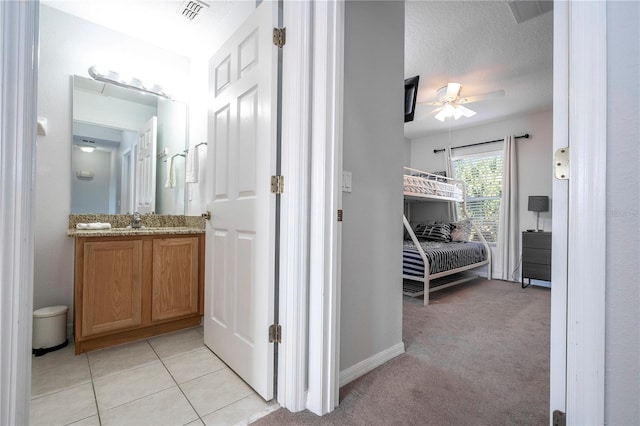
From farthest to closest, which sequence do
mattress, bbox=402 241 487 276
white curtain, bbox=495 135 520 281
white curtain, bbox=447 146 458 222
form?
white curtain, bbox=447 146 458 222 < white curtain, bbox=495 135 520 281 < mattress, bbox=402 241 487 276

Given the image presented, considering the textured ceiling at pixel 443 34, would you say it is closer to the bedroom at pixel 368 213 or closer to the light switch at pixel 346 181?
the bedroom at pixel 368 213

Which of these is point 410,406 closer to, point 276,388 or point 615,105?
point 276,388

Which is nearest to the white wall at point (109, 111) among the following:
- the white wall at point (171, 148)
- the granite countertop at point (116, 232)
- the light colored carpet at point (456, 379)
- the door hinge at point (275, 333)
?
the white wall at point (171, 148)

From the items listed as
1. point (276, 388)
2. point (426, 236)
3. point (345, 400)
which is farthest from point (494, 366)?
point (426, 236)

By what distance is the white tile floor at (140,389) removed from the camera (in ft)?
4.33

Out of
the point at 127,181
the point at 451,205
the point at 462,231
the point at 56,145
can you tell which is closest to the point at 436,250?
the point at 462,231

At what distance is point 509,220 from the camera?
4613 millimetres

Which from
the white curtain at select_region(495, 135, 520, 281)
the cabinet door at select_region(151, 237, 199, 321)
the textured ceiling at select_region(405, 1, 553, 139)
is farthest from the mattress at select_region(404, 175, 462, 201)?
the cabinet door at select_region(151, 237, 199, 321)

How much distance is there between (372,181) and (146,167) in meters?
2.16

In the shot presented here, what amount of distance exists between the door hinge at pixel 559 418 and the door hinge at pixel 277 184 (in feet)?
4.05

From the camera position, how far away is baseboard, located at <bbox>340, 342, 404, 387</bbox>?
5.26ft

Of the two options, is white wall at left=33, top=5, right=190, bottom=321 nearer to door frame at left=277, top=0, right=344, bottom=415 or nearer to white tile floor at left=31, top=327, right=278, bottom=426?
white tile floor at left=31, top=327, right=278, bottom=426

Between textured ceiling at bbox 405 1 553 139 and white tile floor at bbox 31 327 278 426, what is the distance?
2.89 metres

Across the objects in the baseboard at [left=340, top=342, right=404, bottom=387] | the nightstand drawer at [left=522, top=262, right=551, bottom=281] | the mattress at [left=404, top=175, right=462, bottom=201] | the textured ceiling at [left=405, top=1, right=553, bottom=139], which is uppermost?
the textured ceiling at [left=405, top=1, right=553, bottom=139]
